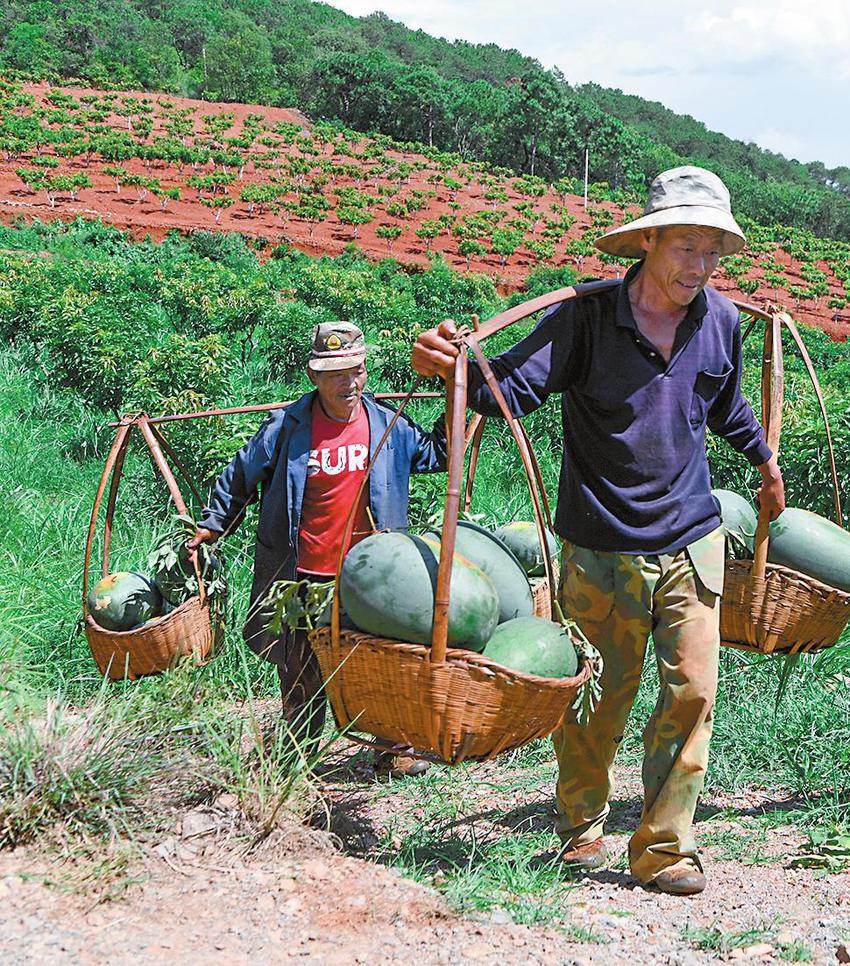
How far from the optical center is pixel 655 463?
307cm

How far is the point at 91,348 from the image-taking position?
988 centimetres

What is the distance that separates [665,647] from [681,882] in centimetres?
68

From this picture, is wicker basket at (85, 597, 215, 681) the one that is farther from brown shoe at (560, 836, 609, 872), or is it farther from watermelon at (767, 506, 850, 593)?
watermelon at (767, 506, 850, 593)

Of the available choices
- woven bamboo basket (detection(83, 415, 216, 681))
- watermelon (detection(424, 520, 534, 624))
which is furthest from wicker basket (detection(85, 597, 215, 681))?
watermelon (detection(424, 520, 534, 624))

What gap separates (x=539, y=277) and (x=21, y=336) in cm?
2507

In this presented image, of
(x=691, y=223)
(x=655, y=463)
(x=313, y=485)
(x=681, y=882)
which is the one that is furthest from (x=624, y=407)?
(x=681, y=882)

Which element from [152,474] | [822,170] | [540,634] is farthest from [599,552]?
[822,170]

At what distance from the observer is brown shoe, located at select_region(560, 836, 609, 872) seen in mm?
3352

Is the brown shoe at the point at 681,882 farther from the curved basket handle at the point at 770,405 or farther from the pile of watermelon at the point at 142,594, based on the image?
the pile of watermelon at the point at 142,594

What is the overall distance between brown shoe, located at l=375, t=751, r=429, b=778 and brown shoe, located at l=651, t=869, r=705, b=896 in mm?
1246

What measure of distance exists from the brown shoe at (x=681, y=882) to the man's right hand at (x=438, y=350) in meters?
1.62

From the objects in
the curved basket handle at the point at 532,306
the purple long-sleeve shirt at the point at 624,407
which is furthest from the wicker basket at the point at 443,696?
the curved basket handle at the point at 532,306

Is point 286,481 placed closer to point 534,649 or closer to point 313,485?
point 313,485

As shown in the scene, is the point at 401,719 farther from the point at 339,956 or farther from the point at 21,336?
the point at 21,336
